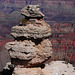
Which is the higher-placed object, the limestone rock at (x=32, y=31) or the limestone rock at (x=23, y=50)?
the limestone rock at (x=32, y=31)

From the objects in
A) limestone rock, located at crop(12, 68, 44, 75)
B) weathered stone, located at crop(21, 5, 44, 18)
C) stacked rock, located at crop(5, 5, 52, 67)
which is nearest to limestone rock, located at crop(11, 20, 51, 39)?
stacked rock, located at crop(5, 5, 52, 67)

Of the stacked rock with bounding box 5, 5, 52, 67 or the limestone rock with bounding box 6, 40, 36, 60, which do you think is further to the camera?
the stacked rock with bounding box 5, 5, 52, 67

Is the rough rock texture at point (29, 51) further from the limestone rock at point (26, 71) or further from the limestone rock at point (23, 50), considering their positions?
the limestone rock at point (26, 71)

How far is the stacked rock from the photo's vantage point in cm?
1664

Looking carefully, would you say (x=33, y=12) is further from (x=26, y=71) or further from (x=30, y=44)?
(x=26, y=71)

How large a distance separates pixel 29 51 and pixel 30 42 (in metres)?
0.88

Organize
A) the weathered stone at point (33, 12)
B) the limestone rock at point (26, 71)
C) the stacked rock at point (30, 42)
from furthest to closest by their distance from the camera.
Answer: the weathered stone at point (33, 12), the limestone rock at point (26, 71), the stacked rock at point (30, 42)

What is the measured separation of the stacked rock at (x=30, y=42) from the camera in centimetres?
1664

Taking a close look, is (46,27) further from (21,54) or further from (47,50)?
(21,54)

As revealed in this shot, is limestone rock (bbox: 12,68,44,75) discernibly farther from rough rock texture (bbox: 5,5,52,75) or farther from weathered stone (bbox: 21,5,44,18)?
weathered stone (bbox: 21,5,44,18)

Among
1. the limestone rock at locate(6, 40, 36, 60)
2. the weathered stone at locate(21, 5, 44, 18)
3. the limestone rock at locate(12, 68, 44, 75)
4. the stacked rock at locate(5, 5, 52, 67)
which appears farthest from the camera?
the weathered stone at locate(21, 5, 44, 18)

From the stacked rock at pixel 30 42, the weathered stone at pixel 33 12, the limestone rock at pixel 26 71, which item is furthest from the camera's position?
the weathered stone at pixel 33 12

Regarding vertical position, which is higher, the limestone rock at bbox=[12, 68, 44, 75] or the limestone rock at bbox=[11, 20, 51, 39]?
the limestone rock at bbox=[11, 20, 51, 39]

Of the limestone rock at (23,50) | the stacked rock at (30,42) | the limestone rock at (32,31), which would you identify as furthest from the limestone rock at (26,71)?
the limestone rock at (32,31)
